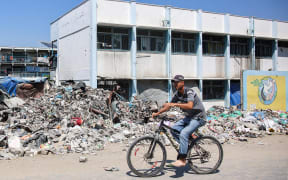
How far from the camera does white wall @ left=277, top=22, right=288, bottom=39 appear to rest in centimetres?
2377

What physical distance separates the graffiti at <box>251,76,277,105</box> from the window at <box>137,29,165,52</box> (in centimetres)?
670

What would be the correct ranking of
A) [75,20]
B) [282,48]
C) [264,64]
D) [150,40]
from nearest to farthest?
1. [75,20]
2. [150,40]
3. [264,64]
4. [282,48]

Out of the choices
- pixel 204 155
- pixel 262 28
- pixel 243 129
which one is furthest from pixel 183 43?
pixel 204 155

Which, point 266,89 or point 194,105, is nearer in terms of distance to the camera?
point 194,105

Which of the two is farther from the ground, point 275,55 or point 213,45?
point 213,45

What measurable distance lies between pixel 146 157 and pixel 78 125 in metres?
6.19

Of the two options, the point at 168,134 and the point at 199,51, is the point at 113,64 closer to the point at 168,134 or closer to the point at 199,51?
the point at 199,51

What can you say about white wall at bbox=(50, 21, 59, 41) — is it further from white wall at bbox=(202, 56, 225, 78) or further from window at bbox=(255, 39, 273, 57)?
window at bbox=(255, 39, 273, 57)

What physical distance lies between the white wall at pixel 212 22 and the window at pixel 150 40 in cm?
335

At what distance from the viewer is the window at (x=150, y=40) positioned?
18.8 meters

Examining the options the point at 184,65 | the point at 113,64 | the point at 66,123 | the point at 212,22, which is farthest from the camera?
the point at 212,22

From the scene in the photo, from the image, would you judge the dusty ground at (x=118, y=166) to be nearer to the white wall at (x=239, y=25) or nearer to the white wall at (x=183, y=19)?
the white wall at (x=183, y=19)

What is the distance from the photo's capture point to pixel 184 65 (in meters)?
20.2

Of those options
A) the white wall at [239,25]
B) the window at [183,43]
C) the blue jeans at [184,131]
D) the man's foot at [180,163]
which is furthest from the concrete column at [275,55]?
the man's foot at [180,163]
